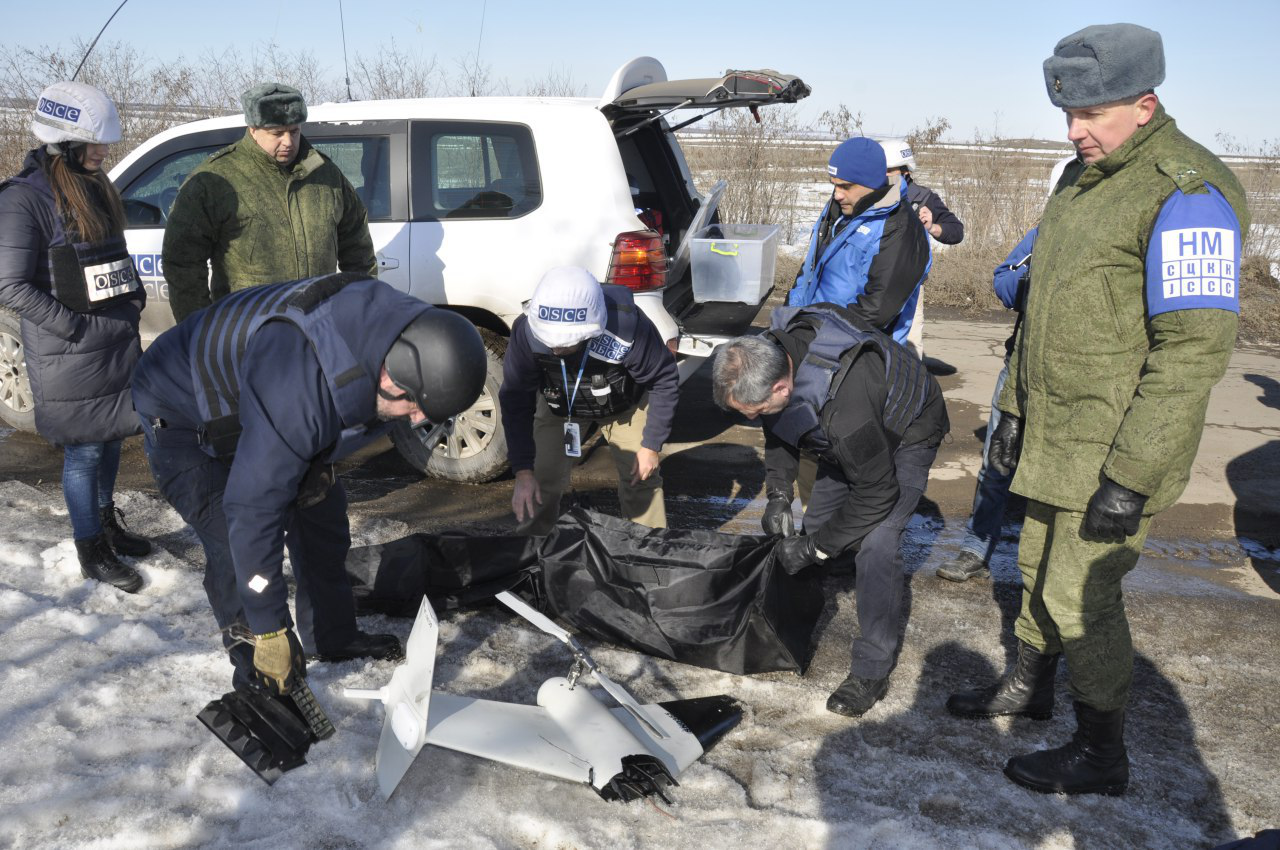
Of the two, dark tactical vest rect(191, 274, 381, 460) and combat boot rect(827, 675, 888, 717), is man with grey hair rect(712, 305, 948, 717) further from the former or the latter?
dark tactical vest rect(191, 274, 381, 460)

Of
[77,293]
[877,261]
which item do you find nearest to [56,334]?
[77,293]

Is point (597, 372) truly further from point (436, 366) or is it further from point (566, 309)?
point (436, 366)

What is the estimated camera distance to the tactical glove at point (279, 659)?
2.48m

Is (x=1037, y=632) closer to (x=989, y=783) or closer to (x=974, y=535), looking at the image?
(x=989, y=783)

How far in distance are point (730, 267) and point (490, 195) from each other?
136 centimetres

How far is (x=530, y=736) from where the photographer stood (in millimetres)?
2691

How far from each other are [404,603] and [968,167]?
14.3 meters

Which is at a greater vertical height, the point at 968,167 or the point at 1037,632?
the point at 968,167

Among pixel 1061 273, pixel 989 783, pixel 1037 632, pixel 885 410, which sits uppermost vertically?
pixel 1061 273

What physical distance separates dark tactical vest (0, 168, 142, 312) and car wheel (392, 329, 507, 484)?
1.63 m

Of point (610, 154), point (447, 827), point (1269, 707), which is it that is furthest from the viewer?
point (610, 154)

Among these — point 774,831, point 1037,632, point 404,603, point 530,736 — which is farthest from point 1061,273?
point 404,603

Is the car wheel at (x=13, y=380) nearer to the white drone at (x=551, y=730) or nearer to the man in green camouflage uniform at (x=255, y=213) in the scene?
the man in green camouflage uniform at (x=255, y=213)

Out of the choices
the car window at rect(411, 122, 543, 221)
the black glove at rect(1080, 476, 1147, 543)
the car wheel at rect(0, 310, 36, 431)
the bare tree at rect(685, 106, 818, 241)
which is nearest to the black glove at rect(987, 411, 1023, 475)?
the black glove at rect(1080, 476, 1147, 543)
